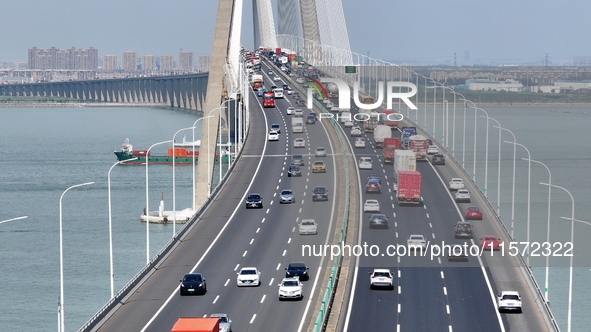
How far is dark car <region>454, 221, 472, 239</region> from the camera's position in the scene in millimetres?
49031

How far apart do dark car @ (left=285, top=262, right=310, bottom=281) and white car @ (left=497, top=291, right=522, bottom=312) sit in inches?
316

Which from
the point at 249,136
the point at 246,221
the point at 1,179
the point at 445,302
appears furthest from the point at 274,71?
the point at 445,302

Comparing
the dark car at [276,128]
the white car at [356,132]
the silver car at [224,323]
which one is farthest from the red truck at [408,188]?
the dark car at [276,128]

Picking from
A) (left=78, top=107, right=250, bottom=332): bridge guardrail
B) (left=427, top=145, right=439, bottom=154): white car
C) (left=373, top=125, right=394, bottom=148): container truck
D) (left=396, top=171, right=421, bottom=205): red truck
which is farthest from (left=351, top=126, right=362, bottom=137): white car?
(left=396, top=171, right=421, bottom=205): red truck

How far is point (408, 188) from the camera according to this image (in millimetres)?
58156

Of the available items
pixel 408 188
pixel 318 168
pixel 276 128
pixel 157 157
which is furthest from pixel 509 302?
pixel 157 157

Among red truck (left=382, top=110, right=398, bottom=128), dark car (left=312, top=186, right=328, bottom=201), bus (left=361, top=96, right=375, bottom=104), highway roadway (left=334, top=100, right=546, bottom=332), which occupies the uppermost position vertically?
bus (left=361, top=96, right=375, bottom=104)

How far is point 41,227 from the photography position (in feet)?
250

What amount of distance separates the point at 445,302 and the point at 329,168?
117ft

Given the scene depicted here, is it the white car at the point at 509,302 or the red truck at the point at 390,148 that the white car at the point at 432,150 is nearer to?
the red truck at the point at 390,148

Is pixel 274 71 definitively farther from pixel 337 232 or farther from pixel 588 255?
pixel 337 232

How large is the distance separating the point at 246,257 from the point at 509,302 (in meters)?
13.3

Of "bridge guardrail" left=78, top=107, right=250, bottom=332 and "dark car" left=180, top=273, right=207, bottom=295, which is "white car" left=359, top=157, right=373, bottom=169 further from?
"dark car" left=180, top=273, right=207, bottom=295

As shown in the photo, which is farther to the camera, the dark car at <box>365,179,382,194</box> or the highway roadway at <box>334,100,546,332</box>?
the dark car at <box>365,179,382,194</box>
